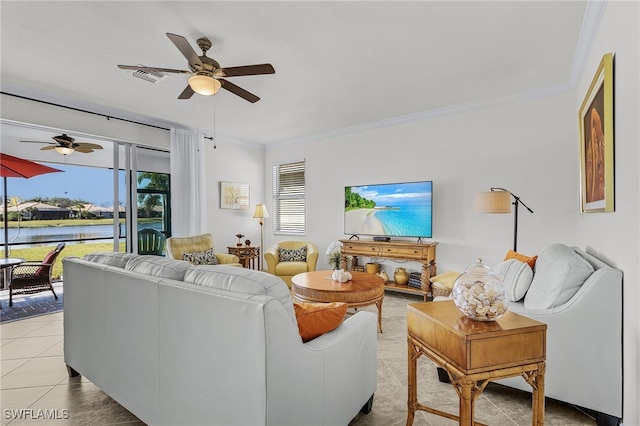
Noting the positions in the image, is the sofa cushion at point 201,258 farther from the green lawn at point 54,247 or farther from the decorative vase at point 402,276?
the decorative vase at point 402,276

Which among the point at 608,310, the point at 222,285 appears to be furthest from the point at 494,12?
the point at 222,285

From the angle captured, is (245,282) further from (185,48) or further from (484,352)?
(185,48)

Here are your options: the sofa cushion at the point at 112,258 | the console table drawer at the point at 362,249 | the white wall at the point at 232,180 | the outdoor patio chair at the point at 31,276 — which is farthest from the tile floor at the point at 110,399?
the white wall at the point at 232,180

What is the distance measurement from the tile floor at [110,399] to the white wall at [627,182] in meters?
0.52

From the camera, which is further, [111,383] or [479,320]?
[111,383]

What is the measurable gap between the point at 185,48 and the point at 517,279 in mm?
2842

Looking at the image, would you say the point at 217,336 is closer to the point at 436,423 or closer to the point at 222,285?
the point at 222,285

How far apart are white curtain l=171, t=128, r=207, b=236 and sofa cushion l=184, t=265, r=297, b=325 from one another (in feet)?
12.7

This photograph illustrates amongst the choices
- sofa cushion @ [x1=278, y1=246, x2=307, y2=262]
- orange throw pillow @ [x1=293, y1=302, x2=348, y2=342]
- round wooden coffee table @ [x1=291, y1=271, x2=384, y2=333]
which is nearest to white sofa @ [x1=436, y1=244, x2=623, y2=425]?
orange throw pillow @ [x1=293, y1=302, x2=348, y2=342]

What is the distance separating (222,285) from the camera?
136 cm

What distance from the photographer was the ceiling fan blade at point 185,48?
2.06 metres

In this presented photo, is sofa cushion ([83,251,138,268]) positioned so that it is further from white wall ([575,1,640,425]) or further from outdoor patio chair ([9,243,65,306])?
outdoor patio chair ([9,243,65,306])

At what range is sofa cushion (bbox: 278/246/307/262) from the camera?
504 centimetres

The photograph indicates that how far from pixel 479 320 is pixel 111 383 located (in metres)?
1.95
